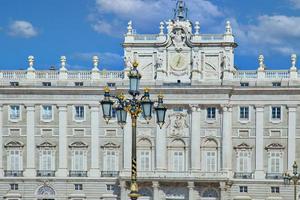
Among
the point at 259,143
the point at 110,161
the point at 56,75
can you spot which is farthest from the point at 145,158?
the point at 56,75

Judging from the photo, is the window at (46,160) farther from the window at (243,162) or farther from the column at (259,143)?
the column at (259,143)

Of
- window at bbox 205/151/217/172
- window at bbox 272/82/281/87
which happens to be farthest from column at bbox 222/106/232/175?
window at bbox 272/82/281/87

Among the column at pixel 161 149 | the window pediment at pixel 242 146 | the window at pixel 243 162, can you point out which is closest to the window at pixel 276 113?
the window pediment at pixel 242 146

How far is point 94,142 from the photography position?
75312mm

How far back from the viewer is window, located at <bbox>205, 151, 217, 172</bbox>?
74188mm

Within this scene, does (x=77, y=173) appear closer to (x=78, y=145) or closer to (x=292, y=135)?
(x=78, y=145)

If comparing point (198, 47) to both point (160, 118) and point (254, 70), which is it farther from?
point (160, 118)

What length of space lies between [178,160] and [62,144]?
9825 millimetres

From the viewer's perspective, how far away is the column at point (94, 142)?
246ft

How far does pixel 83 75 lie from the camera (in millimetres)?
76312

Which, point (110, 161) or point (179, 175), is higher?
point (110, 161)

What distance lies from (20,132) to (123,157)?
29.7 ft

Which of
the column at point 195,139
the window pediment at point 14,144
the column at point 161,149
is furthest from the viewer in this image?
the window pediment at point 14,144

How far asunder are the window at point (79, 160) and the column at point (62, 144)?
2.19ft
